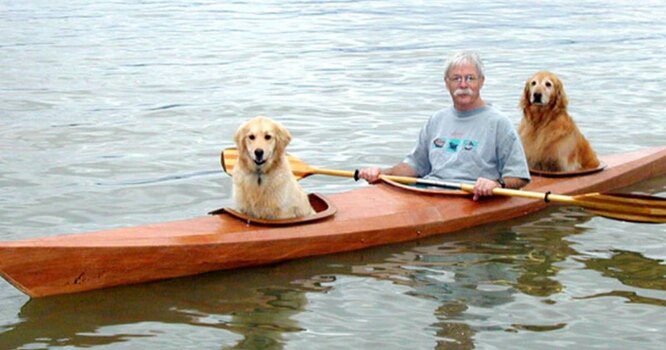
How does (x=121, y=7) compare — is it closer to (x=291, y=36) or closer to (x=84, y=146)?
(x=291, y=36)

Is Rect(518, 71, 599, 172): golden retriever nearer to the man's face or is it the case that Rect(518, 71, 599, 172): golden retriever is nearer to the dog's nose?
the man's face

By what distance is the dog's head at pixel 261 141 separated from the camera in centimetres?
780

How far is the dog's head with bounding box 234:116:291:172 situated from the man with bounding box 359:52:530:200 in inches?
54.8

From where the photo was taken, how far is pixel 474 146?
8.94 m

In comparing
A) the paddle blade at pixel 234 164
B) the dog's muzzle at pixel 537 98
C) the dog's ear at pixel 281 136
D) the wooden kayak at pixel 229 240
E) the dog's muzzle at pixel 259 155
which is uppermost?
the dog's muzzle at pixel 537 98

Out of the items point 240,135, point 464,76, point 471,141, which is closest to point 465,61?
point 464,76

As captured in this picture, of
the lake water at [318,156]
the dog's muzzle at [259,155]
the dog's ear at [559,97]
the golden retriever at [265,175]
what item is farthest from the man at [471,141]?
the dog's muzzle at [259,155]

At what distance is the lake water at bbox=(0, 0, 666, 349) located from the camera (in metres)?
7.35

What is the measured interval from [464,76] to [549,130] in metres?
1.73

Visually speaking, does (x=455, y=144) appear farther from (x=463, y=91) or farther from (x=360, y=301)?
(x=360, y=301)

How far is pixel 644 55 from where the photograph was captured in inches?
832

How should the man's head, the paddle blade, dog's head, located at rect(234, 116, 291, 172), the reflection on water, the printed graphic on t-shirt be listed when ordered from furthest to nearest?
the paddle blade < the printed graphic on t-shirt < the man's head < dog's head, located at rect(234, 116, 291, 172) < the reflection on water

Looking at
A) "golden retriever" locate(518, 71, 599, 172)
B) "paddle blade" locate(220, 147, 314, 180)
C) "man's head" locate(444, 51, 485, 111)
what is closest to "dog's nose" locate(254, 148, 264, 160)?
"paddle blade" locate(220, 147, 314, 180)

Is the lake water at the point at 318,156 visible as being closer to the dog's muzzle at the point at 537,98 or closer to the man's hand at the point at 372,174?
the man's hand at the point at 372,174
